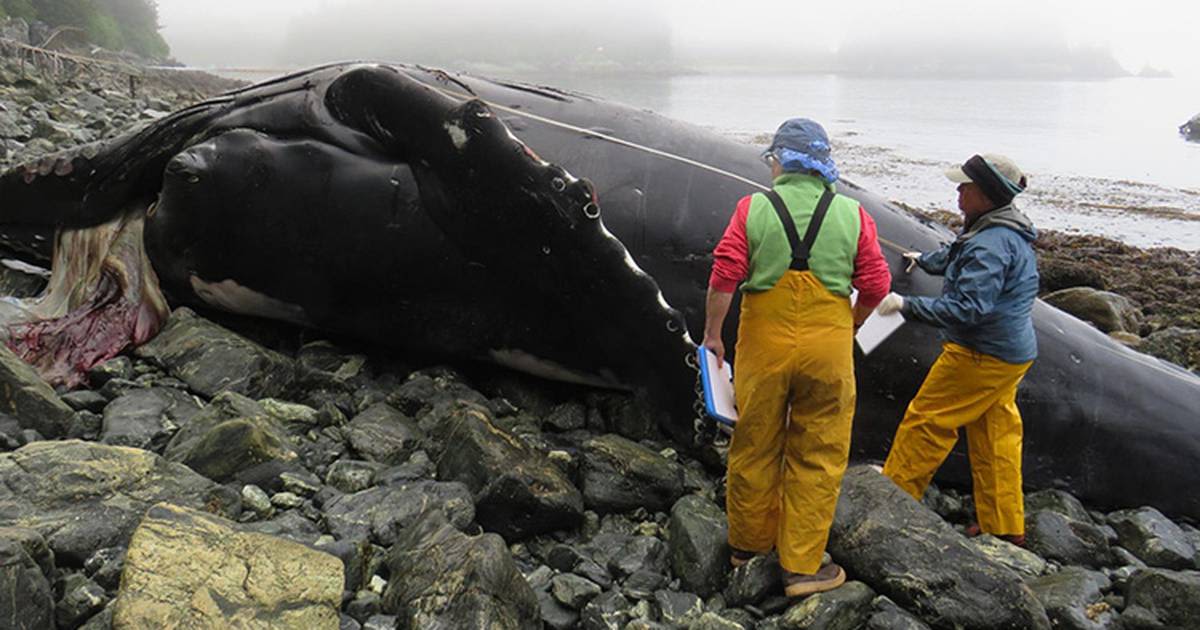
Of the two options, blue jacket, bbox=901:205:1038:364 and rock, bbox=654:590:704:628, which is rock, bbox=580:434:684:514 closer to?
rock, bbox=654:590:704:628

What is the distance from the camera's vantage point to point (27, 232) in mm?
7754

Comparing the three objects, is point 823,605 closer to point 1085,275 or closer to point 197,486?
point 197,486

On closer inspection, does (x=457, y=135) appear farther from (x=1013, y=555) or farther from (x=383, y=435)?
(x=1013, y=555)

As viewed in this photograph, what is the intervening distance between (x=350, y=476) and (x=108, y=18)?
96.4 m

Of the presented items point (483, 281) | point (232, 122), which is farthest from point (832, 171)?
point (232, 122)

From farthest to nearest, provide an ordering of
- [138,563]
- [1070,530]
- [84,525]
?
[1070,530], [84,525], [138,563]

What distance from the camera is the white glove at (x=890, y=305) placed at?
473 centimetres

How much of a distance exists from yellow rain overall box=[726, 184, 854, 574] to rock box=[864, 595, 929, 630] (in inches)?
14.0

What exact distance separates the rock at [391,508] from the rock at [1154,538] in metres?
4.03

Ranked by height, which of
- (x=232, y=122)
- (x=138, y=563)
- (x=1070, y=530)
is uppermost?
(x=232, y=122)

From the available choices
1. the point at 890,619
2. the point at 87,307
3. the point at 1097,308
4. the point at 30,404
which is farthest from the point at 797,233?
the point at 1097,308

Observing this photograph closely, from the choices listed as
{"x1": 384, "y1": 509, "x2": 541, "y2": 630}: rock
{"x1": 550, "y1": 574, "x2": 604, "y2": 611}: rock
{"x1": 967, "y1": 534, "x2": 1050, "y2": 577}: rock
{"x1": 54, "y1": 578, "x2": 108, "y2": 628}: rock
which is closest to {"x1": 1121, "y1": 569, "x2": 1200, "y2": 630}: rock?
{"x1": 967, "y1": 534, "x2": 1050, "y2": 577}: rock

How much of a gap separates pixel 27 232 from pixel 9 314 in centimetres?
129

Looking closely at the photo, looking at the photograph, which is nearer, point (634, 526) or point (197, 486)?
point (197, 486)
